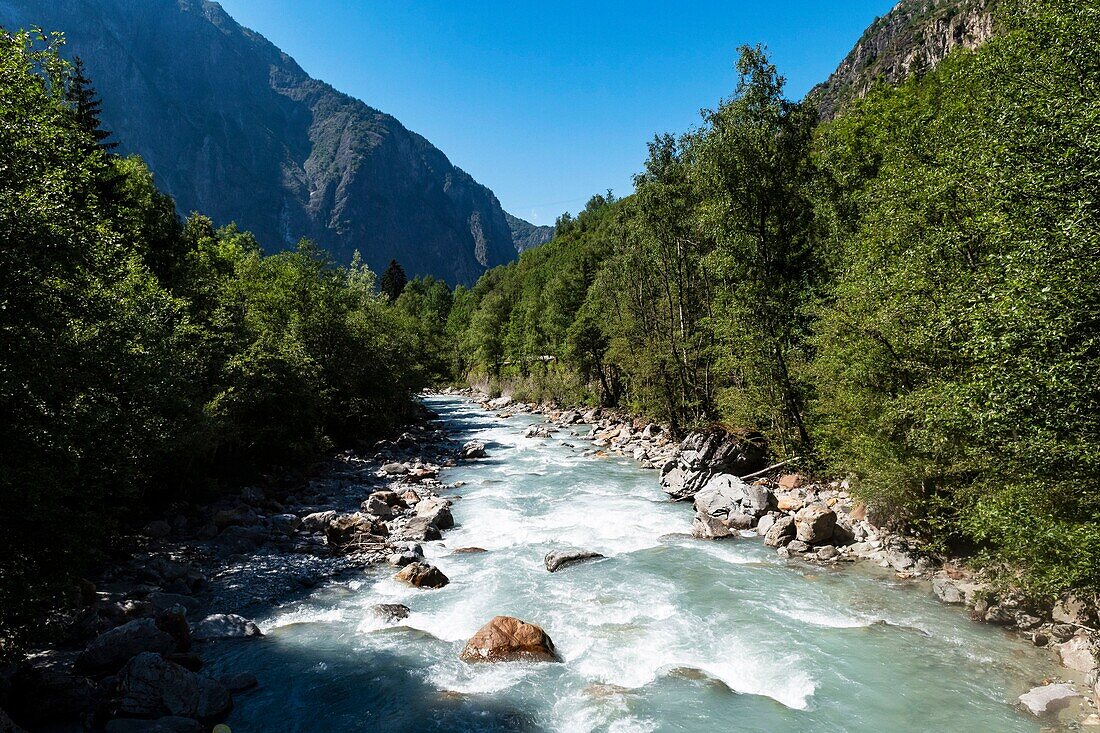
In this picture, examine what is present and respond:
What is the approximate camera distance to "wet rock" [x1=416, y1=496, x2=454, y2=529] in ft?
67.2

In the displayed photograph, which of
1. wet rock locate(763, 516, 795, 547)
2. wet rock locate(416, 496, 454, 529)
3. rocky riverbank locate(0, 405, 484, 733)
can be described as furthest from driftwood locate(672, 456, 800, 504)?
rocky riverbank locate(0, 405, 484, 733)

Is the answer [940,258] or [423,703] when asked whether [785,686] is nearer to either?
[423,703]

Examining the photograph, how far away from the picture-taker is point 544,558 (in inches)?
675

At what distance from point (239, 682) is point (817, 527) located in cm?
1567

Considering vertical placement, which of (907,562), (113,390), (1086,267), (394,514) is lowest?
A: (394,514)

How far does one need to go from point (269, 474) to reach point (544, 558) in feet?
51.9

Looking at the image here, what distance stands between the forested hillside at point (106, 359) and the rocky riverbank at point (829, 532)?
16250mm

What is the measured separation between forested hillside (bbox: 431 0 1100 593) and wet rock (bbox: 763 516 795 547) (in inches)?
96.7

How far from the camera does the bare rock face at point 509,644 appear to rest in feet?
37.1

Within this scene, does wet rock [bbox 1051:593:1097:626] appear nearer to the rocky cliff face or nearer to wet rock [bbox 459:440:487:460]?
wet rock [bbox 459:440:487:460]

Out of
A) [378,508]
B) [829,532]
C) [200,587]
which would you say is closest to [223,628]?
[200,587]

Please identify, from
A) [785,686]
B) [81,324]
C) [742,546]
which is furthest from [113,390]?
[742,546]

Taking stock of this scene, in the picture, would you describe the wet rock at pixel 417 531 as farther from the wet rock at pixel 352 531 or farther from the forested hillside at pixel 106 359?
the forested hillside at pixel 106 359

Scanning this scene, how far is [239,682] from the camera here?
1012cm
